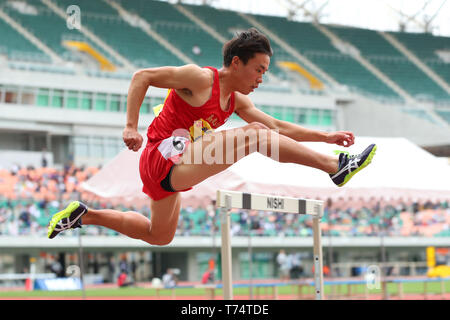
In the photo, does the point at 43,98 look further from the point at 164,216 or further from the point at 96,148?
the point at 164,216

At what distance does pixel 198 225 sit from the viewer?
82.3 ft

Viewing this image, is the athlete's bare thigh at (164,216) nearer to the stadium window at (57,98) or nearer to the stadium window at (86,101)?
the stadium window at (57,98)

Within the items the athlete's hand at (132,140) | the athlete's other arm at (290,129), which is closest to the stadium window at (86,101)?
the athlete's other arm at (290,129)

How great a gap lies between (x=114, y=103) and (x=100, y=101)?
2.18ft

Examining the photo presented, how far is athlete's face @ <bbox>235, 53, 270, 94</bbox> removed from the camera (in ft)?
14.2

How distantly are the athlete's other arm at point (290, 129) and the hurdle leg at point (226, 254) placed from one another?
2.59ft

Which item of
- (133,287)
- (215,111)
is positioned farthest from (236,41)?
(133,287)

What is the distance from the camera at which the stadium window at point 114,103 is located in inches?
1292

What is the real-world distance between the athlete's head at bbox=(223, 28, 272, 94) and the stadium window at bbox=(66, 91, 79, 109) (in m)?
28.6
